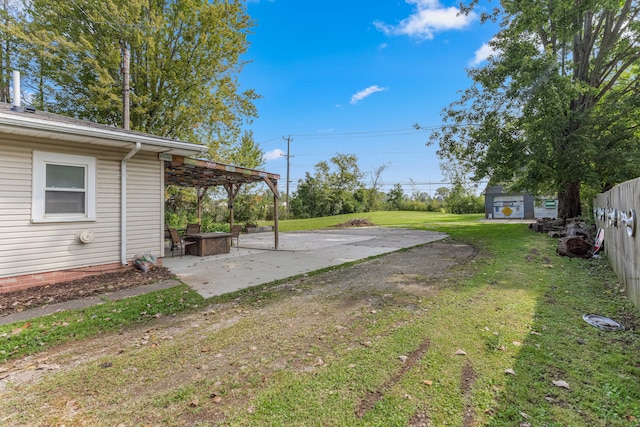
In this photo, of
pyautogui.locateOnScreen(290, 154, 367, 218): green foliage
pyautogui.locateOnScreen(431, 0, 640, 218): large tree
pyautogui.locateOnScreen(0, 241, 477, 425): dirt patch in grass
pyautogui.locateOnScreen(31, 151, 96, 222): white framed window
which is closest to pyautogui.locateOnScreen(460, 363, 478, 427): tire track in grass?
pyautogui.locateOnScreen(0, 241, 477, 425): dirt patch in grass

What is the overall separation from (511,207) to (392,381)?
101ft

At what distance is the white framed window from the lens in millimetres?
5547

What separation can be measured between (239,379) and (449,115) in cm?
1587

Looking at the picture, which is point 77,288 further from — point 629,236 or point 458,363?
point 629,236

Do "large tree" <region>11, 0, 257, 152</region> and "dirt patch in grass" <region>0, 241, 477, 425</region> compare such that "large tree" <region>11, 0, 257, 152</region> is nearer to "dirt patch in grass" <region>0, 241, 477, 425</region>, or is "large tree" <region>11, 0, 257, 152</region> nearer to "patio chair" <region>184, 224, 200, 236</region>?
"patio chair" <region>184, 224, 200, 236</region>

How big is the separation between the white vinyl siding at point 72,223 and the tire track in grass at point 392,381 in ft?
21.3

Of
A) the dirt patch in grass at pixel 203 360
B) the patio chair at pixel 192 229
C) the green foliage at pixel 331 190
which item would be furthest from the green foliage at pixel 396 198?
the dirt patch in grass at pixel 203 360

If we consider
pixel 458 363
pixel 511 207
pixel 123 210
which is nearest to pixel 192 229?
pixel 123 210

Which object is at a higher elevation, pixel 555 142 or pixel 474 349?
pixel 555 142

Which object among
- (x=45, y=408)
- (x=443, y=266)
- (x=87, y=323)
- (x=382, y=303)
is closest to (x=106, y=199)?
(x=87, y=323)

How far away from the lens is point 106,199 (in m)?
6.43

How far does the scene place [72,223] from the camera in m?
5.98

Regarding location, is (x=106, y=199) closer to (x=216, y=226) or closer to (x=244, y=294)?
(x=244, y=294)

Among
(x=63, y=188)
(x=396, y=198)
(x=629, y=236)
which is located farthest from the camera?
(x=396, y=198)
